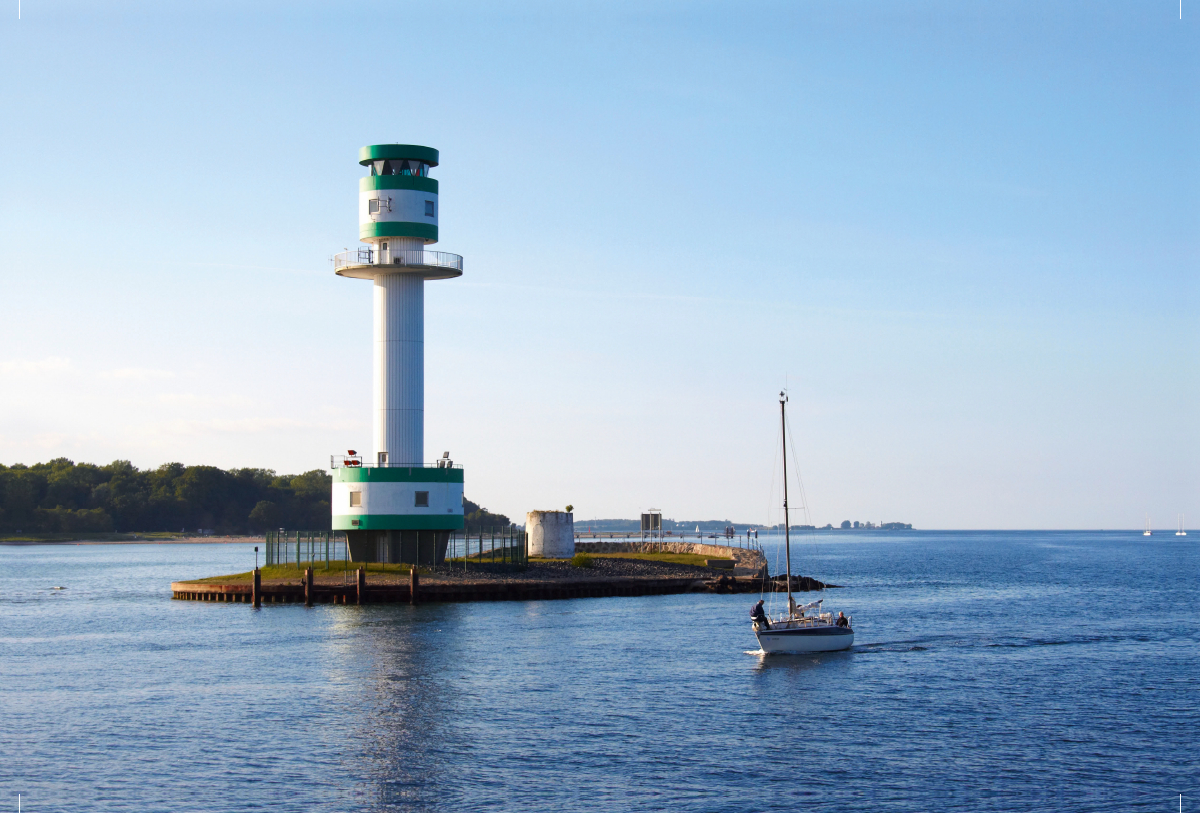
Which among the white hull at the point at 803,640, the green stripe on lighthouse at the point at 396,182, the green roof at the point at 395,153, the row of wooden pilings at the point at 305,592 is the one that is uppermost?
the green roof at the point at 395,153

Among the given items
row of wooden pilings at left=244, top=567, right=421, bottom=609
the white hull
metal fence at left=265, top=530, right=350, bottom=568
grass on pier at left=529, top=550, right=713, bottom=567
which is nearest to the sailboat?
the white hull

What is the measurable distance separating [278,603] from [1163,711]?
5362cm

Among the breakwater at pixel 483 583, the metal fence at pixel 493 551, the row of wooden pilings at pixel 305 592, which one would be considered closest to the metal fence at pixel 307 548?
the breakwater at pixel 483 583

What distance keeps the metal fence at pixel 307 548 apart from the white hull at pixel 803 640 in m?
36.7

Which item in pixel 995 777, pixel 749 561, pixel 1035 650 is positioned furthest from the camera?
pixel 749 561

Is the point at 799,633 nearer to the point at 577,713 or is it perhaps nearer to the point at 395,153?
the point at 577,713

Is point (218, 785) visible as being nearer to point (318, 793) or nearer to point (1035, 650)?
point (318, 793)

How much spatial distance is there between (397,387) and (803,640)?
115 ft

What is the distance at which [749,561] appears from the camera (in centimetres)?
11106

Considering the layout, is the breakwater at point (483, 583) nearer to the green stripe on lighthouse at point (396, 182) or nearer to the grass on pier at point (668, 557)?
the grass on pier at point (668, 557)

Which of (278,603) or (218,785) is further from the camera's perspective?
(278,603)

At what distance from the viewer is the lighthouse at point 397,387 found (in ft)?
258

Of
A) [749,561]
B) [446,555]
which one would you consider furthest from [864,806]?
[749,561]

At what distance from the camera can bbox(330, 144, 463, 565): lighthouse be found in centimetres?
7862
